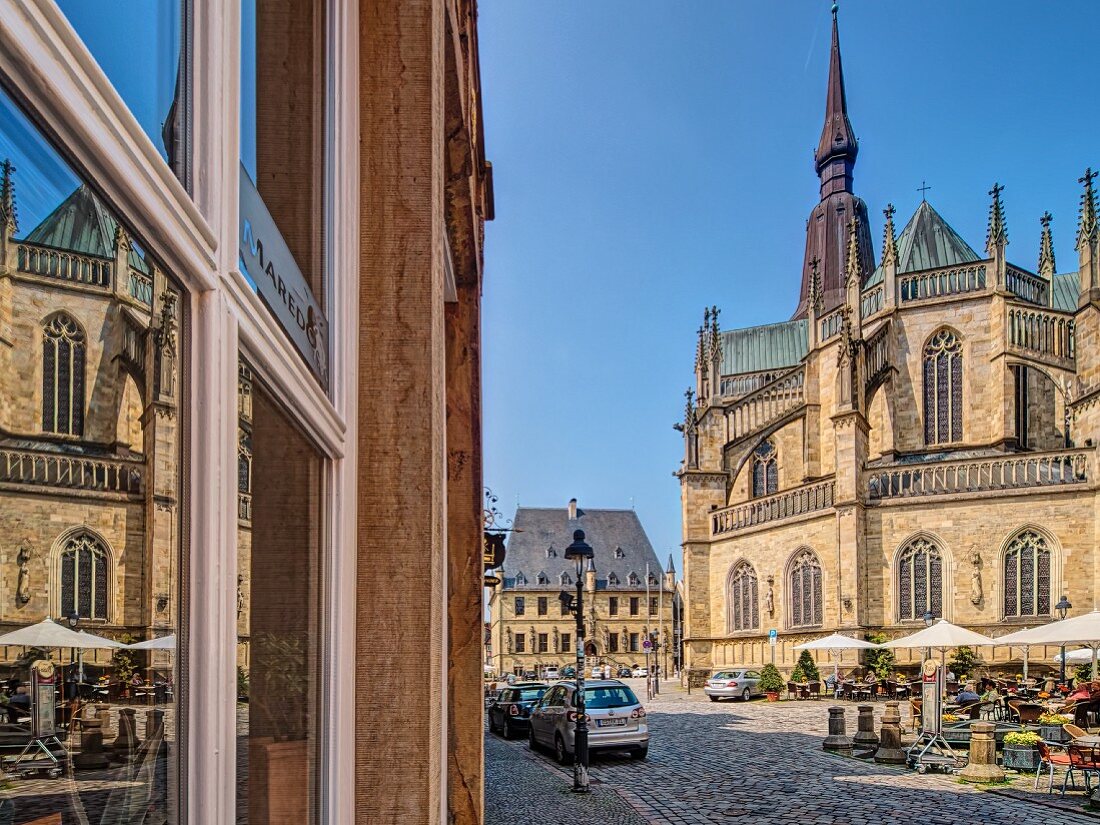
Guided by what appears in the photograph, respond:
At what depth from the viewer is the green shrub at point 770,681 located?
118 feet

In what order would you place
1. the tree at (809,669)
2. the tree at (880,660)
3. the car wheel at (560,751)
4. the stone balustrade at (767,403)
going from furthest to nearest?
the stone balustrade at (767,403), the tree at (809,669), the tree at (880,660), the car wheel at (560,751)

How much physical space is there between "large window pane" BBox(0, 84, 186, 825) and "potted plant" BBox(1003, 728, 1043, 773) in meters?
16.4

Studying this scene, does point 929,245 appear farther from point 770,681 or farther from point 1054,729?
point 1054,729

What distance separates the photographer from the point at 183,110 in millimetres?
1477

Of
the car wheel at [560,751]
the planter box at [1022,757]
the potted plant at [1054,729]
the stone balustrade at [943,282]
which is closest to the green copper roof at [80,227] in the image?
the planter box at [1022,757]

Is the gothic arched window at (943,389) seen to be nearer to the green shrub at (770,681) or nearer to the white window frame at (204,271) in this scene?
the green shrub at (770,681)

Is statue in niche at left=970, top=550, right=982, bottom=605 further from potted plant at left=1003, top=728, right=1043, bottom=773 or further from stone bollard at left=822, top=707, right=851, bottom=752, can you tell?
potted plant at left=1003, top=728, right=1043, bottom=773

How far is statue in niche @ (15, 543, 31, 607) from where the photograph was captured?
39.8 inches

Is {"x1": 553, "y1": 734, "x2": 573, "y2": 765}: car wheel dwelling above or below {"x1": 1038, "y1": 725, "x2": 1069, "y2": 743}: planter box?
below

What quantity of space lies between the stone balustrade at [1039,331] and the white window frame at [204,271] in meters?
42.7

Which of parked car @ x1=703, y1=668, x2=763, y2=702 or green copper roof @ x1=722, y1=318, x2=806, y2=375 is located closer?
parked car @ x1=703, y1=668, x2=763, y2=702

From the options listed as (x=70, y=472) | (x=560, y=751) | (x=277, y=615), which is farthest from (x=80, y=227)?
(x=560, y=751)

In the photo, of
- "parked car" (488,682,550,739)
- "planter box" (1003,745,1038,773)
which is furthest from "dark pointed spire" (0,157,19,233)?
"parked car" (488,682,550,739)

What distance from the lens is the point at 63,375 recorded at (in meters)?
1.11
